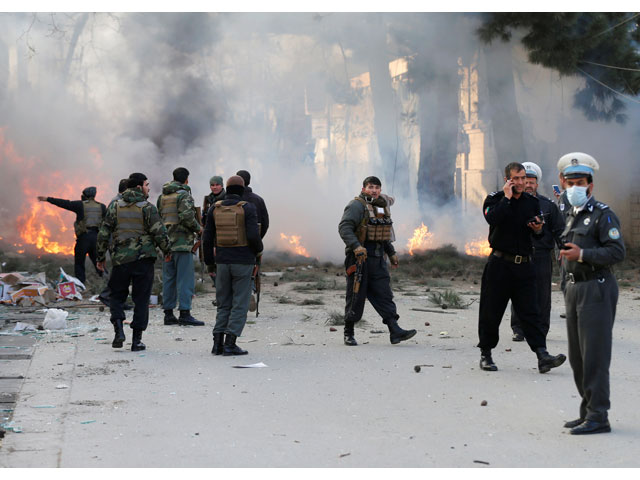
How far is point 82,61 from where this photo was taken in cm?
2378

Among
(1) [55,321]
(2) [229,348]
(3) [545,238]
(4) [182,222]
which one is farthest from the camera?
(4) [182,222]

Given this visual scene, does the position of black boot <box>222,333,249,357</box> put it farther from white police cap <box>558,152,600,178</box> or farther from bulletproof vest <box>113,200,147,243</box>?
white police cap <box>558,152,600,178</box>

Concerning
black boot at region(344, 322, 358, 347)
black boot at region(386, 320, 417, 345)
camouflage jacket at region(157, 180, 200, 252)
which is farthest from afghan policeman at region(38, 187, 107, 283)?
black boot at region(386, 320, 417, 345)

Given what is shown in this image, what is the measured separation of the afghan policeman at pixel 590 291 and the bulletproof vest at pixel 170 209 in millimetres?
5501

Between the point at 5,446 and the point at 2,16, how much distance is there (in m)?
20.4

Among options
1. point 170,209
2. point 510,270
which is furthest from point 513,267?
point 170,209

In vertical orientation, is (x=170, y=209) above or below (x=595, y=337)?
above

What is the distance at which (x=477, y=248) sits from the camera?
21.6 metres

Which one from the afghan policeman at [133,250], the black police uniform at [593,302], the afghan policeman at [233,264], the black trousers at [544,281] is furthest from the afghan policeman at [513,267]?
the afghan policeman at [133,250]

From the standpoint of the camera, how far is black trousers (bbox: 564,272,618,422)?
189 inches

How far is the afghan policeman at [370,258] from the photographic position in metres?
7.97

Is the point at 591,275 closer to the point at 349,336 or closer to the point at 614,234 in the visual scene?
the point at 614,234

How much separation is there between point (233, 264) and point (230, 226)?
342 mm

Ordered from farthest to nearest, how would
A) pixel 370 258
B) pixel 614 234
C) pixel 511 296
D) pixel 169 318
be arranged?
1. pixel 169 318
2. pixel 370 258
3. pixel 511 296
4. pixel 614 234
